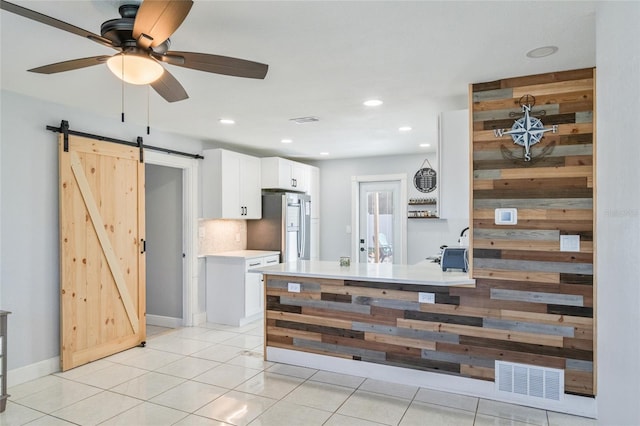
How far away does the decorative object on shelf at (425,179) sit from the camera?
6262 millimetres

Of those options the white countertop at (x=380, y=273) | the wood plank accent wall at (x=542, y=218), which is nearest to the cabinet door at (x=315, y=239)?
the white countertop at (x=380, y=273)

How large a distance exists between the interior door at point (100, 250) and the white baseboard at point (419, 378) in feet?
5.47

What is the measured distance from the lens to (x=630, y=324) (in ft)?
4.18

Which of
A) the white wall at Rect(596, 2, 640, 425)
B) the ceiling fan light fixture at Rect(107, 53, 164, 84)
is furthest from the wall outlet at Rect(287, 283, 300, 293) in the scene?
the white wall at Rect(596, 2, 640, 425)

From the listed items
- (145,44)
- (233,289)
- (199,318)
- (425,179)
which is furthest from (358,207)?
(145,44)

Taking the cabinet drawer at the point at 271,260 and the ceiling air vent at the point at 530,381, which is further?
the cabinet drawer at the point at 271,260

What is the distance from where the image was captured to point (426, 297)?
3234mm

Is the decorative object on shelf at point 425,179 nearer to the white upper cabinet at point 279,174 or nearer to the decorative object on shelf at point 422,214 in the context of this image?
the decorative object on shelf at point 422,214

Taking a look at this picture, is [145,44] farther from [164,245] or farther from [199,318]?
[199,318]

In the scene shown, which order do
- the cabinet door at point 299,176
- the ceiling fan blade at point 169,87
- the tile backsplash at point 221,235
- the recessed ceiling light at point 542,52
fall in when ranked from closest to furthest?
the ceiling fan blade at point 169,87 < the recessed ceiling light at point 542,52 < the tile backsplash at point 221,235 < the cabinet door at point 299,176

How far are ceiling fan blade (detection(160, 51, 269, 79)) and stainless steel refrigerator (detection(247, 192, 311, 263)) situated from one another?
148 inches

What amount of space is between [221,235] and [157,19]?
13.8 feet

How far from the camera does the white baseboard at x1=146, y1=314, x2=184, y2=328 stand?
17.1ft

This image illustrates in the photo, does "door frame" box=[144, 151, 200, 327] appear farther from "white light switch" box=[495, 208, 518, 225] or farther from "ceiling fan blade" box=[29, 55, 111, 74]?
"white light switch" box=[495, 208, 518, 225]
